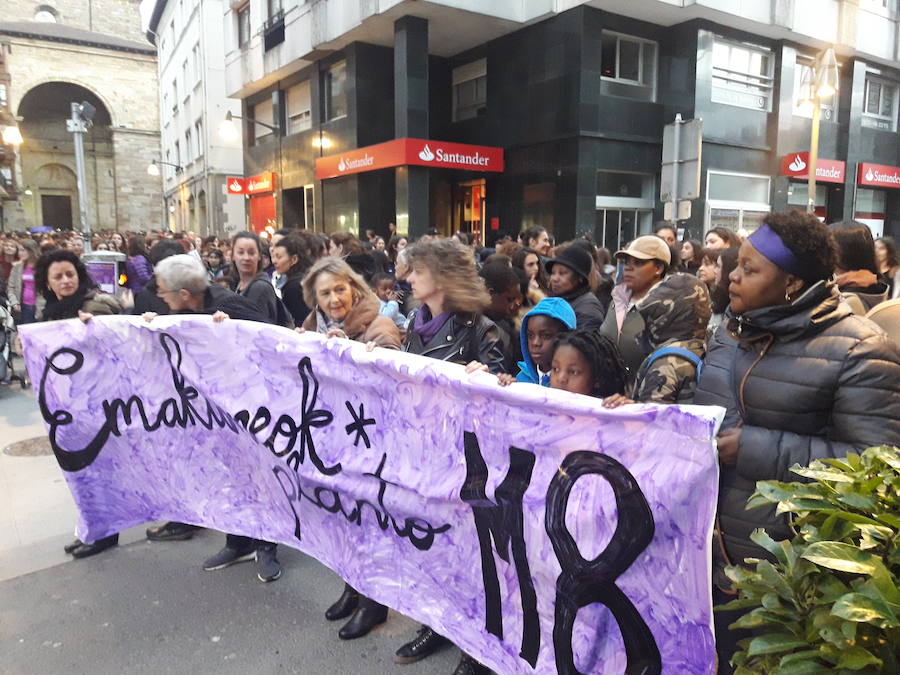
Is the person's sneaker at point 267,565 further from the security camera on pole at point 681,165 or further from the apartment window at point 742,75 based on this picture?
the apartment window at point 742,75

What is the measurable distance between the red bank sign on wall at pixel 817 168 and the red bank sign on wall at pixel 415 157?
8234 millimetres

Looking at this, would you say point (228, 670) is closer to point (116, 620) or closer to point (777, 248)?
point (116, 620)

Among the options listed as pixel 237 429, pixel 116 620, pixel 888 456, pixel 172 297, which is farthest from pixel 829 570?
pixel 172 297

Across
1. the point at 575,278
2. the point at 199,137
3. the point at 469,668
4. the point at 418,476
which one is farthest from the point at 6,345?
the point at 199,137

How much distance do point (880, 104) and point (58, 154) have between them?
5791 centimetres

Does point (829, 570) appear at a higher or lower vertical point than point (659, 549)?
higher

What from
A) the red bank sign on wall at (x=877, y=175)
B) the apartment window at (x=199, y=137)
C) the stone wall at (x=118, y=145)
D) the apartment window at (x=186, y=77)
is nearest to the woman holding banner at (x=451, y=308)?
the red bank sign on wall at (x=877, y=175)

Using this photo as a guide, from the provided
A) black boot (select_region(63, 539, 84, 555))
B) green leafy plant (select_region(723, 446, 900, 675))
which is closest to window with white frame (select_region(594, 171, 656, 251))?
black boot (select_region(63, 539, 84, 555))

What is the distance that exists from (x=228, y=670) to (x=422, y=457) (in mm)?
1340

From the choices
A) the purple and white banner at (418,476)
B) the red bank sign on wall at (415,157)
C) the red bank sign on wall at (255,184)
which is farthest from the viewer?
the red bank sign on wall at (255,184)

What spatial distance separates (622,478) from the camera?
1989 mm

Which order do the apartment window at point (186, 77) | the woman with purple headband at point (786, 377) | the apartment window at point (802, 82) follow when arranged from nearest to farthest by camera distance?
the woman with purple headband at point (786, 377)
the apartment window at point (802, 82)
the apartment window at point (186, 77)

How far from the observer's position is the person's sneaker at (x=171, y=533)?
4.13m

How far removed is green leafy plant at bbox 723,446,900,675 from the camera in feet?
3.80
